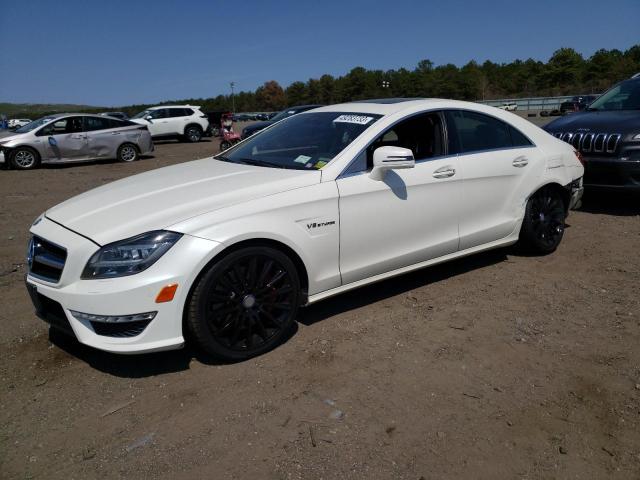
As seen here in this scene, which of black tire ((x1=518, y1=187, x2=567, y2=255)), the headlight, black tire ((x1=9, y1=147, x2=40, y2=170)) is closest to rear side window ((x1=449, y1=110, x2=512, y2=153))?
black tire ((x1=518, y1=187, x2=567, y2=255))

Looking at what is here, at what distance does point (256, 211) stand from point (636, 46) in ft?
344

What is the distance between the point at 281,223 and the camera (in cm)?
314

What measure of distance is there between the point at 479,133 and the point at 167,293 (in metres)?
2.95

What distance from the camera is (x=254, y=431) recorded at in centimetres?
253

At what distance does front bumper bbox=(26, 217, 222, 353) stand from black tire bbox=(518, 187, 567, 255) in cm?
316

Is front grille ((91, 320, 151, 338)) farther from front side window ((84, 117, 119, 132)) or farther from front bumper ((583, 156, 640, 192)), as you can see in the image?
front side window ((84, 117, 119, 132))

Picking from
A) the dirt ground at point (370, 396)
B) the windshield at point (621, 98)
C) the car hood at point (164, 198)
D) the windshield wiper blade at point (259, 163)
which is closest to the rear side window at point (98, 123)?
the dirt ground at point (370, 396)

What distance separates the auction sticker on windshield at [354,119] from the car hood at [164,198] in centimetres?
68

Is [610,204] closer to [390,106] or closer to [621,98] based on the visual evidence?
[621,98]

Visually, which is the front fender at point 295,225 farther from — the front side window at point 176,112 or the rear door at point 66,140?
the front side window at point 176,112

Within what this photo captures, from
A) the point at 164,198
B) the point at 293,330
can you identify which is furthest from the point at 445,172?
the point at 164,198

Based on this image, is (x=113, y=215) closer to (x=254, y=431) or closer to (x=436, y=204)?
(x=254, y=431)

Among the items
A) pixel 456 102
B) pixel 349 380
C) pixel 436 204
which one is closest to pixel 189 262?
pixel 349 380

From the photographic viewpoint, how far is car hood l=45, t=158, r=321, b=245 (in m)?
2.90
